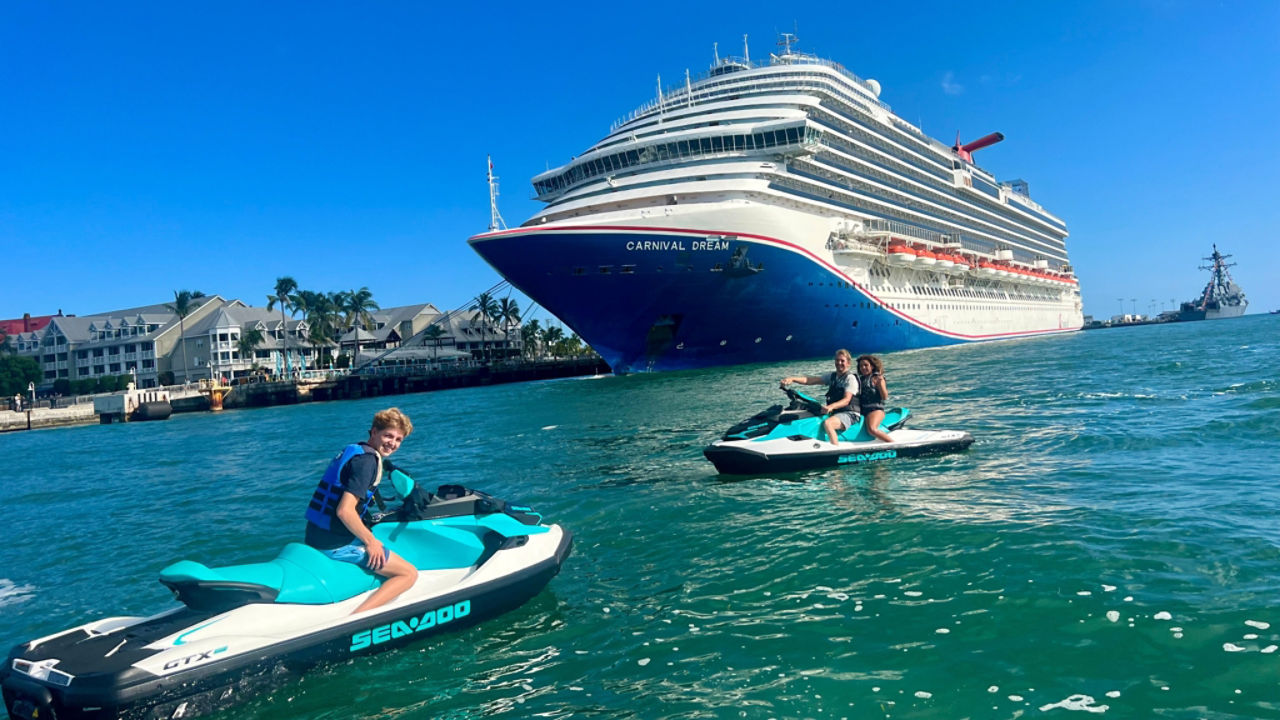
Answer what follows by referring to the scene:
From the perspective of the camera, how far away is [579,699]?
425cm

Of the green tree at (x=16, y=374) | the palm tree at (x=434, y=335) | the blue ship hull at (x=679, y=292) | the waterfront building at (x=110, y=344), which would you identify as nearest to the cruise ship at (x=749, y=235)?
the blue ship hull at (x=679, y=292)

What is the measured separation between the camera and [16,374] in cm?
7262

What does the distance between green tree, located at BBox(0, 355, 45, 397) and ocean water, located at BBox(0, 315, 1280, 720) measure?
75973mm

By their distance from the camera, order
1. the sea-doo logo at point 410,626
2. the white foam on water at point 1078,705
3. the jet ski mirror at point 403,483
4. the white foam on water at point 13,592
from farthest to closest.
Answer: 1. the white foam on water at point 13,592
2. the jet ski mirror at point 403,483
3. the sea-doo logo at point 410,626
4. the white foam on water at point 1078,705

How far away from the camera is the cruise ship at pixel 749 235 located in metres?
31.9

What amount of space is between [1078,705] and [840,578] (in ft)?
7.19

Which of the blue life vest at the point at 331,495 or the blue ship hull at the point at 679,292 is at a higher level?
the blue ship hull at the point at 679,292

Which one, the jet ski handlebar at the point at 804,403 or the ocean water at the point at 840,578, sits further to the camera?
the jet ski handlebar at the point at 804,403

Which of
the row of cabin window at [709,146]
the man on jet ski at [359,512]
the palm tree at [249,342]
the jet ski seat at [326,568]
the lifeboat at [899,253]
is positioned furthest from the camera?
the palm tree at [249,342]

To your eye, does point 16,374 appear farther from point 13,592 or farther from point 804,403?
point 804,403

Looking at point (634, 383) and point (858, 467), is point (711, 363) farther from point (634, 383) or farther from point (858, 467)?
point (858, 467)

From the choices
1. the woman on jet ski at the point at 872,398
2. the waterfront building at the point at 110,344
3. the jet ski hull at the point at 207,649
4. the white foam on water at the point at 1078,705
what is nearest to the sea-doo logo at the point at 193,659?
the jet ski hull at the point at 207,649

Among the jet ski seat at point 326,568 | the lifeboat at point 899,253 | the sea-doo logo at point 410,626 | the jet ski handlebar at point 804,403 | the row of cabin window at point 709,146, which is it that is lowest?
the sea-doo logo at point 410,626

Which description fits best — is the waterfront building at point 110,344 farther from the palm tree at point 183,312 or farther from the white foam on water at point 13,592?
the white foam on water at point 13,592
